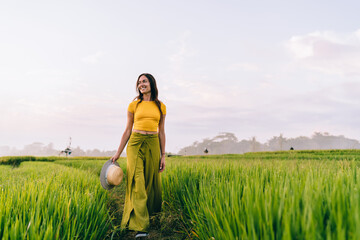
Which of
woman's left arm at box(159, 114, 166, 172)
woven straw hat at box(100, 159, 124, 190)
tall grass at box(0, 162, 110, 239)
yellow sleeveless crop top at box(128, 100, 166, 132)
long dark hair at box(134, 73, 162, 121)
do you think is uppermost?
long dark hair at box(134, 73, 162, 121)

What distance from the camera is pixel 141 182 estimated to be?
3051 millimetres

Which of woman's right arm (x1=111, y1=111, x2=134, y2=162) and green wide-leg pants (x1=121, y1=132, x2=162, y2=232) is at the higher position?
woman's right arm (x1=111, y1=111, x2=134, y2=162)

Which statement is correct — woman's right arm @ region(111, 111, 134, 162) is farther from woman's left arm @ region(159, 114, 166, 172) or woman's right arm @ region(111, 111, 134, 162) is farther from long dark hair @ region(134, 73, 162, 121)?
woman's left arm @ region(159, 114, 166, 172)

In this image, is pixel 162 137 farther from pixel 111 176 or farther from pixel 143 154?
pixel 111 176

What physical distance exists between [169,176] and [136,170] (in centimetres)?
117

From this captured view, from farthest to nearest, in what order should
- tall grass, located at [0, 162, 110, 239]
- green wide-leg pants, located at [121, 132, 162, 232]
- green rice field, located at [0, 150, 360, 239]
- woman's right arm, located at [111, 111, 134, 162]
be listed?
woman's right arm, located at [111, 111, 134, 162] < green wide-leg pants, located at [121, 132, 162, 232] < tall grass, located at [0, 162, 110, 239] < green rice field, located at [0, 150, 360, 239]

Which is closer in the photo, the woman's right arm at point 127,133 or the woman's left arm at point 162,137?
the woman's right arm at point 127,133

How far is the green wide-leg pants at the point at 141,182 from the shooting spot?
2969mm

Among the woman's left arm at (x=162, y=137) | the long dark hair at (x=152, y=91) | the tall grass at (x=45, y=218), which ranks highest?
the long dark hair at (x=152, y=91)

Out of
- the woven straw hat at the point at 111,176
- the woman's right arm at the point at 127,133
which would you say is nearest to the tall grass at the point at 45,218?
the woven straw hat at the point at 111,176

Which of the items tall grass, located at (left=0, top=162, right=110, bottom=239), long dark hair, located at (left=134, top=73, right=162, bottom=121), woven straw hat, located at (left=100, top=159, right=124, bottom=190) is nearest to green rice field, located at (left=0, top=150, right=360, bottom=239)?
tall grass, located at (left=0, top=162, right=110, bottom=239)

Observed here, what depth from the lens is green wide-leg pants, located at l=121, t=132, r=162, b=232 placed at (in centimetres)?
297

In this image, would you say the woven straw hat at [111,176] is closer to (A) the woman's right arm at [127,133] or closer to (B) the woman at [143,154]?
(B) the woman at [143,154]

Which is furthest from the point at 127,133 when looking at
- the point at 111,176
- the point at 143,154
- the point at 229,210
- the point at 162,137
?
the point at 229,210
